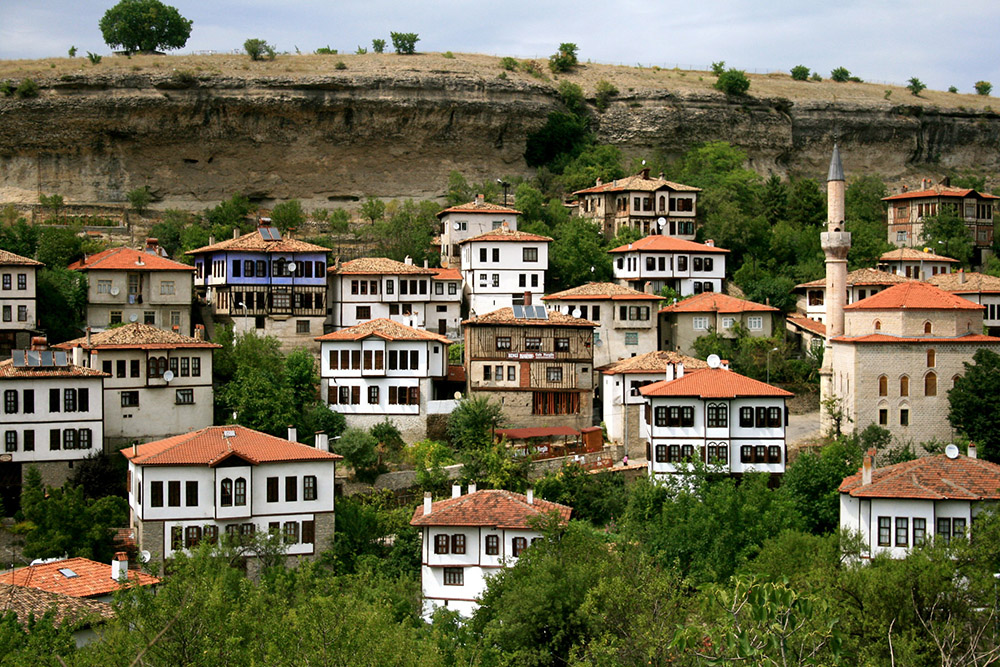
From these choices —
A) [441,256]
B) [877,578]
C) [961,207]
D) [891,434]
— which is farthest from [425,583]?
[961,207]

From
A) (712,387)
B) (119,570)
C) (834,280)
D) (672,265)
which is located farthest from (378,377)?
(834,280)

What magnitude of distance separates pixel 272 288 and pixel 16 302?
957cm

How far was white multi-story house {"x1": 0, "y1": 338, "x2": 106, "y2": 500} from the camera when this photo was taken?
42.1 meters

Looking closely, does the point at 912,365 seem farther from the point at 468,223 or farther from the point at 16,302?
the point at 16,302

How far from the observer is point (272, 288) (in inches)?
2092

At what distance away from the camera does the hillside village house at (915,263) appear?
203 feet

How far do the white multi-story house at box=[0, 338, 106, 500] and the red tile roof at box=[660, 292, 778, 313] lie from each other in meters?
23.8

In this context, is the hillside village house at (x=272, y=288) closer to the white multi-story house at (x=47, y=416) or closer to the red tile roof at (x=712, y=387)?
the white multi-story house at (x=47, y=416)

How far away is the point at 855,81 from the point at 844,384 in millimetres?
54910

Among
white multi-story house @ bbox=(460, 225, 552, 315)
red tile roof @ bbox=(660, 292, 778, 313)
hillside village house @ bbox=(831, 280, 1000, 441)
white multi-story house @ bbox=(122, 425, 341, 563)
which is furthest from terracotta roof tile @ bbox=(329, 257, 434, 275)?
hillside village house @ bbox=(831, 280, 1000, 441)

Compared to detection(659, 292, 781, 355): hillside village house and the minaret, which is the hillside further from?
the minaret

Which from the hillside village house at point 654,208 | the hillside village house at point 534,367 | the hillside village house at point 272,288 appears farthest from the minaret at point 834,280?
the hillside village house at point 272,288

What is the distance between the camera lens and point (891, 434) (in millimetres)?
46875

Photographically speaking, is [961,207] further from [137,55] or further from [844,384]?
[137,55]
